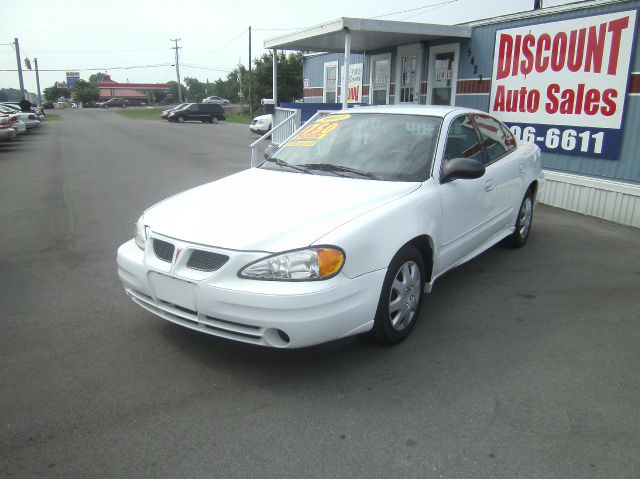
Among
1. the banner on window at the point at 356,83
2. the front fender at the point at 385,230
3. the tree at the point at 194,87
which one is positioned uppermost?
the tree at the point at 194,87

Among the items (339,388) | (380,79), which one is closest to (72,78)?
(380,79)

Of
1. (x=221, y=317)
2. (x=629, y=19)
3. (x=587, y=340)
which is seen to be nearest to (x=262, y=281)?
(x=221, y=317)

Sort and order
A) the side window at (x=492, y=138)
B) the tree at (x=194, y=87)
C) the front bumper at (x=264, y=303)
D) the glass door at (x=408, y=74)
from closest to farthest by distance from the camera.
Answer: the front bumper at (x=264, y=303) < the side window at (x=492, y=138) < the glass door at (x=408, y=74) < the tree at (x=194, y=87)

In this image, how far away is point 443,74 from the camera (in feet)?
37.6

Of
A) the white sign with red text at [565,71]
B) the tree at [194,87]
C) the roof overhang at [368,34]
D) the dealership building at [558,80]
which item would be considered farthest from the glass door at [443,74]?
the tree at [194,87]

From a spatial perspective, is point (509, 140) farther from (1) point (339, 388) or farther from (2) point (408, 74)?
(2) point (408, 74)

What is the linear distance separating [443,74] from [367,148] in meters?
7.92

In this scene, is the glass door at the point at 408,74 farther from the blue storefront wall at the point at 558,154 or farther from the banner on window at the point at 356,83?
the banner on window at the point at 356,83

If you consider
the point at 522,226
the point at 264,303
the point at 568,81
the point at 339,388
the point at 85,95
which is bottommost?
the point at 339,388

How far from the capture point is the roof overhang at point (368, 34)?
9805mm

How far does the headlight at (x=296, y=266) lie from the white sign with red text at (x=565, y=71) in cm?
662

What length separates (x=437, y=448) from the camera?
2664mm

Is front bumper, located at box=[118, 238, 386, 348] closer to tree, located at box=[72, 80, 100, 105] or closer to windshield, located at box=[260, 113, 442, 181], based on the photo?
windshield, located at box=[260, 113, 442, 181]

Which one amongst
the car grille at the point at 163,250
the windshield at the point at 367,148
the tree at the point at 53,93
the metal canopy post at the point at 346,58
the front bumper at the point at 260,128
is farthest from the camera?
the tree at the point at 53,93
